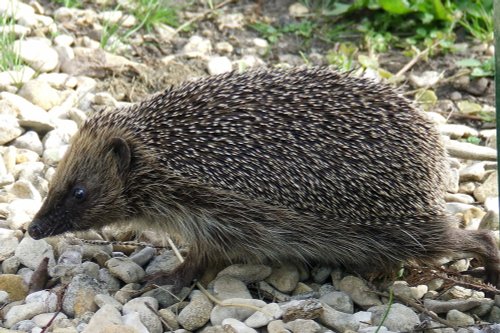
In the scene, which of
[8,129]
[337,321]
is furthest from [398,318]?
[8,129]

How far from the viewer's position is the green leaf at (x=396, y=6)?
9133 mm

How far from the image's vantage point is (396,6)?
9172 millimetres

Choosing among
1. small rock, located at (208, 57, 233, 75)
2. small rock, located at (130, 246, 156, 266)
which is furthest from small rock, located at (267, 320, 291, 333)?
small rock, located at (208, 57, 233, 75)

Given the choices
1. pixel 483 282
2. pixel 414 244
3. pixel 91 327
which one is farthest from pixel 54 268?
pixel 483 282

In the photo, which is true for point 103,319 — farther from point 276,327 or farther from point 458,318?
point 458,318

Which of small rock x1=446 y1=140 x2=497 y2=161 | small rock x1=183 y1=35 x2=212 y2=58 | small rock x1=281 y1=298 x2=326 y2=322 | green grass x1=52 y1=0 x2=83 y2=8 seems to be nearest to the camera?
small rock x1=281 y1=298 x2=326 y2=322

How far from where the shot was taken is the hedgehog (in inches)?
224

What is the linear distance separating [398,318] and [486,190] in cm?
220

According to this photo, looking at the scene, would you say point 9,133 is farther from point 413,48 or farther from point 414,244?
point 413,48

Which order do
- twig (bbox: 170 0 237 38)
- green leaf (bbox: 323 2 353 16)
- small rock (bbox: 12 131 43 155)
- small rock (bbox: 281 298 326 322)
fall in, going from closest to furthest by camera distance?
small rock (bbox: 281 298 326 322) < small rock (bbox: 12 131 43 155) < twig (bbox: 170 0 237 38) < green leaf (bbox: 323 2 353 16)

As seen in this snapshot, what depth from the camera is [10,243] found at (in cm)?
607

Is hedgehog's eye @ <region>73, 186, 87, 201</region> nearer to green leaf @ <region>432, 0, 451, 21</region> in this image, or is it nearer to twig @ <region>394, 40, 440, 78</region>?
twig @ <region>394, 40, 440, 78</region>

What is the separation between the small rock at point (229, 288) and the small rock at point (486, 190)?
232cm

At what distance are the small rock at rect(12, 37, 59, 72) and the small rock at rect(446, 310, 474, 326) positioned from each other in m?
4.51
